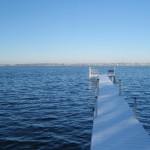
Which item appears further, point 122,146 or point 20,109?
point 20,109

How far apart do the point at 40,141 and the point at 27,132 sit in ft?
5.87

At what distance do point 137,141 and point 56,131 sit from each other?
6182 mm

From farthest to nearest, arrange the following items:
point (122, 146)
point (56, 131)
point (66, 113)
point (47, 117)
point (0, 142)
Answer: point (66, 113), point (47, 117), point (56, 131), point (0, 142), point (122, 146)

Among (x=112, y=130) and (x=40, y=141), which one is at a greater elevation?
(x=112, y=130)

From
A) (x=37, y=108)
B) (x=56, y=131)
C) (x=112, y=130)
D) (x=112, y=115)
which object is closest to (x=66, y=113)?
(x=37, y=108)

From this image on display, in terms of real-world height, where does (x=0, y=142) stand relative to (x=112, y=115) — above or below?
below

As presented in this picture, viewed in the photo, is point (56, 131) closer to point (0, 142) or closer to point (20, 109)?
point (0, 142)

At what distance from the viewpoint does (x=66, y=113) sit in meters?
19.0

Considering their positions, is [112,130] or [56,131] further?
[56,131]

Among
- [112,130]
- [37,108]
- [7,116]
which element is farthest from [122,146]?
[37,108]

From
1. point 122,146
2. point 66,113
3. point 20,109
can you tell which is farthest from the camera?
point 20,109

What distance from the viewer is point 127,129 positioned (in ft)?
36.1

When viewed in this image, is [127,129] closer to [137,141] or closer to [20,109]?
[137,141]

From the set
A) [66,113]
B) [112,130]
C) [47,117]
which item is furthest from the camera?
[66,113]
